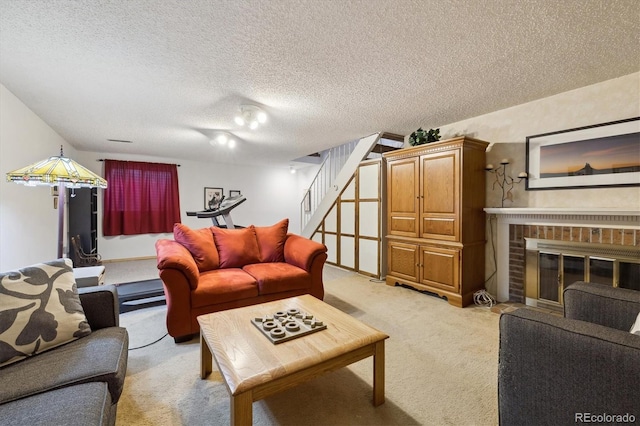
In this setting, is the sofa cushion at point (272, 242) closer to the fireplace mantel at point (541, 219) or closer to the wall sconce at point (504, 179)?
the fireplace mantel at point (541, 219)

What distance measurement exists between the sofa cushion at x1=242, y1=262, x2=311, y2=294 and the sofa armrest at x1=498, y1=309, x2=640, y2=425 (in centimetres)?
187

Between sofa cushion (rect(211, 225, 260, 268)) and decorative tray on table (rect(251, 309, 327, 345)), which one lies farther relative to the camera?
sofa cushion (rect(211, 225, 260, 268))

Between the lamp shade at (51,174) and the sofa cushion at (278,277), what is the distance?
5.20ft

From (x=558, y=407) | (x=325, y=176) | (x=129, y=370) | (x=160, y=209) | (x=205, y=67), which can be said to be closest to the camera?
(x=558, y=407)

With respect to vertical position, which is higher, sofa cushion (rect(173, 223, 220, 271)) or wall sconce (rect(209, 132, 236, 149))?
wall sconce (rect(209, 132, 236, 149))

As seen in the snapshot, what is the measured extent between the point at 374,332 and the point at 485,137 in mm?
2898

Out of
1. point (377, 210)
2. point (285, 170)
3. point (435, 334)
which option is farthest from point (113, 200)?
point (435, 334)

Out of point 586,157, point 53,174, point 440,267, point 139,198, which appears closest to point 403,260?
point 440,267

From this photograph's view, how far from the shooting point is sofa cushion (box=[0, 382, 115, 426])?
85cm

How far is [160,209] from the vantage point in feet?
19.1

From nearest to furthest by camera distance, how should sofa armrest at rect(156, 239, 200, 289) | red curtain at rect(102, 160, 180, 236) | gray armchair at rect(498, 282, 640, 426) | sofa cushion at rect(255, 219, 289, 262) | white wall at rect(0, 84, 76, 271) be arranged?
gray armchair at rect(498, 282, 640, 426), sofa armrest at rect(156, 239, 200, 289), white wall at rect(0, 84, 76, 271), sofa cushion at rect(255, 219, 289, 262), red curtain at rect(102, 160, 180, 236)

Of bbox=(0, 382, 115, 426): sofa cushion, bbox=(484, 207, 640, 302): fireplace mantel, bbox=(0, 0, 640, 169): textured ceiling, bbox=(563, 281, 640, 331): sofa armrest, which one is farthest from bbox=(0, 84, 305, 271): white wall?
bbox=(484, 207, 640, 302): fireplace mantel

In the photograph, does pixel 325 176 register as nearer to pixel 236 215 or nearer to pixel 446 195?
pixel 236 215

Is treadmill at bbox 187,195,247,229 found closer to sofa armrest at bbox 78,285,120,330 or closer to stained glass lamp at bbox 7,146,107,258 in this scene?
stained glass lamp at bbox 7,146,107,258
